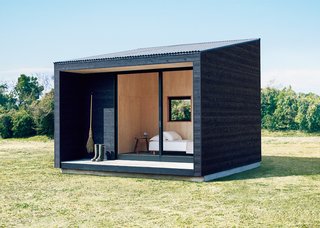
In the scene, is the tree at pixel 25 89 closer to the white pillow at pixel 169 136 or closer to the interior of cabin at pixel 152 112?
the interior of cabin at pixel 152 112

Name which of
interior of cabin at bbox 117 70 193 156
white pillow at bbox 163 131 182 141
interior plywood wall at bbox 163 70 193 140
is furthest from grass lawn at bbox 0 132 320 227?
interior plywood wall at bbox 163 70 193 140

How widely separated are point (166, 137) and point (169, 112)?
1.01 metres

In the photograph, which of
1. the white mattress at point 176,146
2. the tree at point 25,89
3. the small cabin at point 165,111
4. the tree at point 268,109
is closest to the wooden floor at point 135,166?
the small cabin at point 165,111

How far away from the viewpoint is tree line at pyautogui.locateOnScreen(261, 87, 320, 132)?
2862 centimetres

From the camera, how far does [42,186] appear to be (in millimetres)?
9430

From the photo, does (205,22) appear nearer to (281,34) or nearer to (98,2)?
(281,34)

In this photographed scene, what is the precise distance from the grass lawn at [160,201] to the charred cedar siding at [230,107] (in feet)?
1.89

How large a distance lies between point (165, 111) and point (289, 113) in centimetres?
1787

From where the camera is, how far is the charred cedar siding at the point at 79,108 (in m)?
11.8

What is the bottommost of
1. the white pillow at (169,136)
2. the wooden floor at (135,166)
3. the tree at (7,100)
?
the wooden floor at (135,166)

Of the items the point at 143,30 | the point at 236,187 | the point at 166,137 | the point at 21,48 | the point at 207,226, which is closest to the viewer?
the point at 207,226

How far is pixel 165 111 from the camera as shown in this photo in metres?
13.5

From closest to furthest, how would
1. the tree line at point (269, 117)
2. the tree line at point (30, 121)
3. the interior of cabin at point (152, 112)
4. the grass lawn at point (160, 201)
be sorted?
1. the grass lawn at point (160, 201)
2. the interior of cabin at point (152, 112)
3. the tree line at point (269, 117)
4. the tree line at point (30, 121)

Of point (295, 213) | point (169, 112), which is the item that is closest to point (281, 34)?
point (169, 112)
